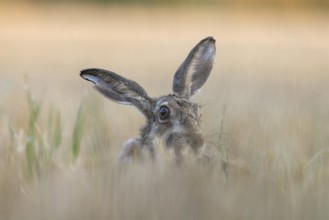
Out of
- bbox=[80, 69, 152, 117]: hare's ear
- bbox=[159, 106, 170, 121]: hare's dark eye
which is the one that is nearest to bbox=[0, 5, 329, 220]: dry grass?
bbox=[80, 69, 152, 117]: hare's ear

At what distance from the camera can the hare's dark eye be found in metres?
3.91

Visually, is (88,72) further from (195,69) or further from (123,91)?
(195,69)

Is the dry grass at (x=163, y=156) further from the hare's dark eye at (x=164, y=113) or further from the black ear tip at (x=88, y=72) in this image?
the hare's dark eye at (x=164, y=113)

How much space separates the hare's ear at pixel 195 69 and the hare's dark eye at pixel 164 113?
33 centimetres

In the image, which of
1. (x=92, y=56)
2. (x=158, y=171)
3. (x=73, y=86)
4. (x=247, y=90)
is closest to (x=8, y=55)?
(x=92, y=56)

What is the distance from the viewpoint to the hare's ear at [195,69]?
14.1 feet

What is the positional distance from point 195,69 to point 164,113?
0.56 metres

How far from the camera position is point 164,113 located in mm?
3914

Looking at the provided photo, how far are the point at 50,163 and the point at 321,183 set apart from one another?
3.41ft

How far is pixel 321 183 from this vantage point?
2.82 metres

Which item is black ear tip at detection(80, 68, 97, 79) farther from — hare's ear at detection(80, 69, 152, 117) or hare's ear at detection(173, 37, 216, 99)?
hare's ear at detection(173, 37, 216, 99)

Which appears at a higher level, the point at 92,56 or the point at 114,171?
the point at 92,56

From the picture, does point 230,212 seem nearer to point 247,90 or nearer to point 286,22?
→ point 247,90

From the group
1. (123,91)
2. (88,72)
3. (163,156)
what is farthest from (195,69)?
(163,156)
